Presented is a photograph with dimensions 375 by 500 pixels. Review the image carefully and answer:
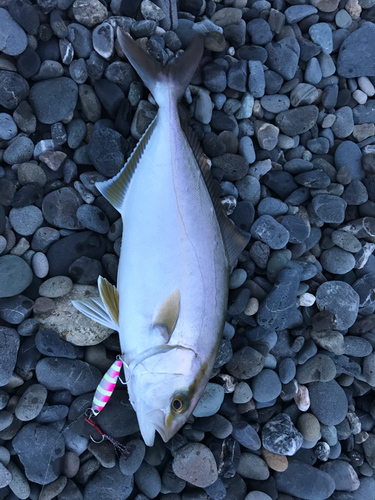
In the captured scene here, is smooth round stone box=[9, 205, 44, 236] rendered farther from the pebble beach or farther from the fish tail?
the fish tail

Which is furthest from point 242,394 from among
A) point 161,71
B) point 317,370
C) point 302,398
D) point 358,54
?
point 358,54

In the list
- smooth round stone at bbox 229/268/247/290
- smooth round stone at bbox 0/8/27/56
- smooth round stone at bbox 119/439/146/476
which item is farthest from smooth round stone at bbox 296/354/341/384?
smooth round stone at bbox 0/8/27/56

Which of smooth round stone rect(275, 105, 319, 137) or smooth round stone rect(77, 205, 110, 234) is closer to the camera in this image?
smooth round stone rect(77, 205, 110, 234)

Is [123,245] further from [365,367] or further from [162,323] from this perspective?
[365,367]

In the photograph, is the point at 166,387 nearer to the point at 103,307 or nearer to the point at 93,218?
the point at 103,307

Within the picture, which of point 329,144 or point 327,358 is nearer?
point 327,358

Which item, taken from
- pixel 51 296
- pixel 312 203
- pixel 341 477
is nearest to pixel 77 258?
pixel 51 296
